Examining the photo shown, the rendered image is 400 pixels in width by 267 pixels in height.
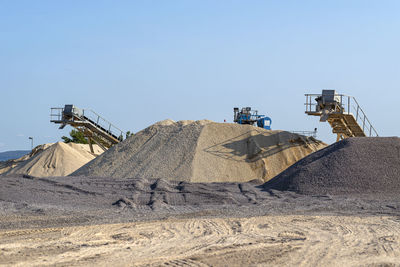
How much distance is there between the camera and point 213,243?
36.6ft

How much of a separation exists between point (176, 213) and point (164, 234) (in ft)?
15.6

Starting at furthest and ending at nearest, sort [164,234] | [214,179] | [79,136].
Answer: [79,136], [214,179], [164,234]

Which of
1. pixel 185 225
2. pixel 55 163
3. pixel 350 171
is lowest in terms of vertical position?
pixel 185 225

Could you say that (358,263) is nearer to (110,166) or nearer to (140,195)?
(140,195)

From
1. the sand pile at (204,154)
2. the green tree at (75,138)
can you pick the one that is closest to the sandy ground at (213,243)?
the sand pile at (204,154)

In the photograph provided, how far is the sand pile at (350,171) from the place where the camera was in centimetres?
2127

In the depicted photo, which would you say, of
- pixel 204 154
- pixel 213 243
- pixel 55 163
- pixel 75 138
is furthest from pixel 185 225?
pixel 75 138

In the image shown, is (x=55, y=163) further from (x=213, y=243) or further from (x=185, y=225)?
(x=213, y=243)

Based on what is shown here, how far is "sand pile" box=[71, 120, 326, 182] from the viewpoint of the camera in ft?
92.7

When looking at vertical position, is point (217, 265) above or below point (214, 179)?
below

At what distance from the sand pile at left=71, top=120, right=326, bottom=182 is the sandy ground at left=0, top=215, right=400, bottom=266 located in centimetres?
1320

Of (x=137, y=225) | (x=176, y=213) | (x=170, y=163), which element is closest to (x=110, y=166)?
(x=170, y=163)

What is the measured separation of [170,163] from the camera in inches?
1128

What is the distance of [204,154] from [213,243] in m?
18.1
